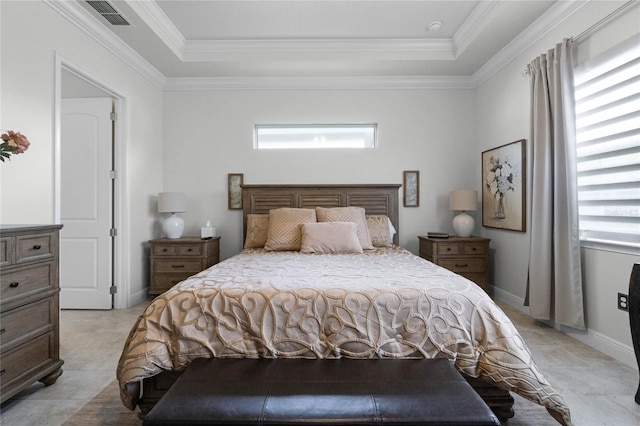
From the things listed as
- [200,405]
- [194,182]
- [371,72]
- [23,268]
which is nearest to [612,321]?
[200,405]

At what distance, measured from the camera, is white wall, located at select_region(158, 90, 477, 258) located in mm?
4270

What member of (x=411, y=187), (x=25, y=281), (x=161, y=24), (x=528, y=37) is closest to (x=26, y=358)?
(x=25, y=281)

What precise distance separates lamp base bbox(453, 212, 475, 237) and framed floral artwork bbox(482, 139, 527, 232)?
0.23 m

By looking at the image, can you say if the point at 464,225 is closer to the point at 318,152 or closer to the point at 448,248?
the point at 448,248

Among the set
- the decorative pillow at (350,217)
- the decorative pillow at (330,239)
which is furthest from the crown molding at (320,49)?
the decorative pillow at (330,239)

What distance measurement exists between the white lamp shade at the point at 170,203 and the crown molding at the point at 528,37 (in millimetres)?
3929

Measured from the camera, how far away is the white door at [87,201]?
11.5 ft

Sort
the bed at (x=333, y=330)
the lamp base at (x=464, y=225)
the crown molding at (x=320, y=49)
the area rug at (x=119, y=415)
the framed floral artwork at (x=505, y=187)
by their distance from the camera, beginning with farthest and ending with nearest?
1. the lamp base at (x=464, y=225)
2. the crown molding at (x=320, y=49)
3. the framed floral artwork at (x=505, y=187)
4. the area rug at (x=119, y=415)
5. the bed at (x=333, y=330)

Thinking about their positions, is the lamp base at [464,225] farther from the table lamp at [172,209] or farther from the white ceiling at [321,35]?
the table lamp at [172,209]

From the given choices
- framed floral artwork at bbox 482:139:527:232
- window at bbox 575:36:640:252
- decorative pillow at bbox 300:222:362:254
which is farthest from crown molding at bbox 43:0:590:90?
decorative pillow at bbox 300:222:362:254

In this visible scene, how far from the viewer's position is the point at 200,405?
1202 mm

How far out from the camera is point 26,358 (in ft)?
6.02

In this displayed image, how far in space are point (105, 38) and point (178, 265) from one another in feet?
7.74

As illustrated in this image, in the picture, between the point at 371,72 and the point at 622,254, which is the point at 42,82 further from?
the point at 622,254
